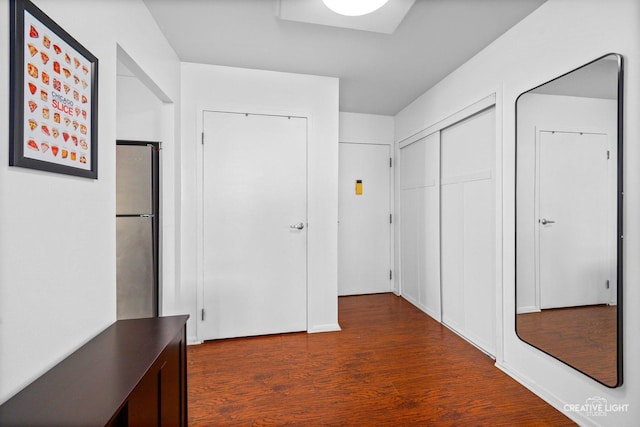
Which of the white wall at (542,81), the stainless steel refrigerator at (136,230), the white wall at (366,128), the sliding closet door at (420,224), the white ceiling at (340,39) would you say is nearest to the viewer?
the white wall at (542,81)

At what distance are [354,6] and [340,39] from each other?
527 mm

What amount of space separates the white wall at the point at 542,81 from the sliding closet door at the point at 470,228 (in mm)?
198

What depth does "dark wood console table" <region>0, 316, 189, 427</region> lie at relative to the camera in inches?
29.7

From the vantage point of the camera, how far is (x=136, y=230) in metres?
2.44

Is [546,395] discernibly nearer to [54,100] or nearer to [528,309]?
[528,309]

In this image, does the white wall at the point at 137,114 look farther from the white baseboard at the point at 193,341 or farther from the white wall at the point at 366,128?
the white wall at the point at 366,128

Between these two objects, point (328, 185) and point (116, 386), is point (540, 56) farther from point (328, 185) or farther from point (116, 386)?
point (116, 386)

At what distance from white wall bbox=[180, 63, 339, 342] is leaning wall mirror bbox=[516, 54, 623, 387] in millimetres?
1543

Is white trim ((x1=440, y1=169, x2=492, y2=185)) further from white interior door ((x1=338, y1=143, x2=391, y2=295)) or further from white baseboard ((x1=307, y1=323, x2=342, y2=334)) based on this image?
white baseboard ((x1=307, y1=323, x2=342, y2=334))

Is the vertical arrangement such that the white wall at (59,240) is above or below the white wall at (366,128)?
below

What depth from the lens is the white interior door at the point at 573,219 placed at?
153 cm

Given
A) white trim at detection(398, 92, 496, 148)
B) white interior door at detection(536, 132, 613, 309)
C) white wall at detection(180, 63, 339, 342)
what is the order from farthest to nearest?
white wall at detection(180, 63, 339, 342) → white trim at detection(398, 92, 496, 148) → white interior door at detection(536, 132, 613, 309)

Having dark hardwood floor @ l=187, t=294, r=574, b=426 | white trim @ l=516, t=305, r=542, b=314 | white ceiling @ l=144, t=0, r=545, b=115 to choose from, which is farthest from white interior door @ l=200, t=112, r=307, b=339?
white trim @ l=516, t=305, r=542, b=314

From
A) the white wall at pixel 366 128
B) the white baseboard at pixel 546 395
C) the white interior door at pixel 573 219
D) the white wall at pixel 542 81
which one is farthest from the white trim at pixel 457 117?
the white baseboard at pixel 546 395
